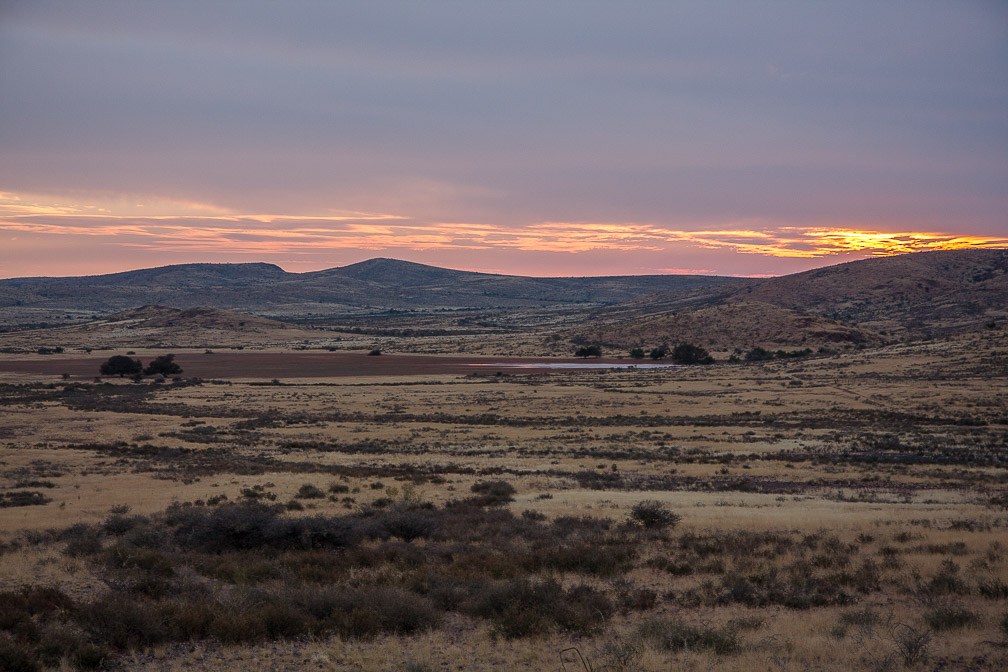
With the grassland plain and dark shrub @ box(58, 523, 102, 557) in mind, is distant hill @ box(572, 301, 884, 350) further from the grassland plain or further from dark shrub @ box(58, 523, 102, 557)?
dark shrub @ box(58, 523, 102, 557)

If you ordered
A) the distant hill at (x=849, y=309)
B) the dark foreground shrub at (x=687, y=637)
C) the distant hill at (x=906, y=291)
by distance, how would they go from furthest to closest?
1. the distant hill at (x=906, y=291)
2. the distant hill at (x=849, y=309)
3. the dark foreground shrub at (x=687, y=637)

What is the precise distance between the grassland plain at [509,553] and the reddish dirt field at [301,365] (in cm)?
4873

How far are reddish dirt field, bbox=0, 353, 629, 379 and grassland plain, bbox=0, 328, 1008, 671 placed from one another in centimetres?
4873

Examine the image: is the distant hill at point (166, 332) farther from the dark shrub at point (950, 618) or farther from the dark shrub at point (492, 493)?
the dark shrub at point (950, 618)

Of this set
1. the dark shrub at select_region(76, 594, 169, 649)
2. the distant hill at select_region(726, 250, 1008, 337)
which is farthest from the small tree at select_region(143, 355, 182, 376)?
the distant hill at select_region(726, 250, 1008, 337)

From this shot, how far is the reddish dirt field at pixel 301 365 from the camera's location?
83.5 metres

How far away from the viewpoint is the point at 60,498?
2006 centimetres

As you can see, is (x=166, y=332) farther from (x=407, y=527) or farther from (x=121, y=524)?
(x=407, y=527)

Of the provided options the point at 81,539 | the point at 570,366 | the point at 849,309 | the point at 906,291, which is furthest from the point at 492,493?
the point at 906,291

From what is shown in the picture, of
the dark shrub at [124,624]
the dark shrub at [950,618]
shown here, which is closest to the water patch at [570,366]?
the dark shrub at [950,618]

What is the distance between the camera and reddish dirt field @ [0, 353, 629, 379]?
83.5 metres

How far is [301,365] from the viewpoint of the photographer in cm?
9400

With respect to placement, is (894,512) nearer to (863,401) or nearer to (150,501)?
(150,501)

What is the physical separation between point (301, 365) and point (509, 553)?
85095mm
